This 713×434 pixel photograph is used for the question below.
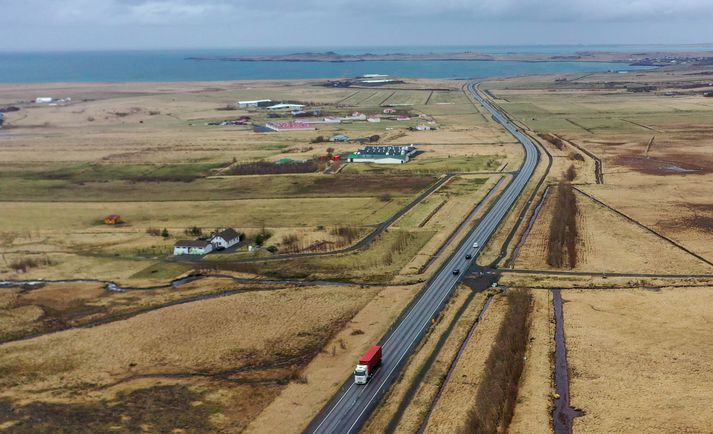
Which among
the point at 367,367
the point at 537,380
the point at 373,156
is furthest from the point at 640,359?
the point at 373,156

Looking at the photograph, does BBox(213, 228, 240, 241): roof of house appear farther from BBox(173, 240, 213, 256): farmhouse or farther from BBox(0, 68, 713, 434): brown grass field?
BBox(173, 240, 213, 256): farmhouse

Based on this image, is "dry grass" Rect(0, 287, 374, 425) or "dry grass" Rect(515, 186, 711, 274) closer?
"dry grass" Rect(0, 287, 374, 425)

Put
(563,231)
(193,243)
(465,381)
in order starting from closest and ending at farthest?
(465,381), (193,243), (563,231)

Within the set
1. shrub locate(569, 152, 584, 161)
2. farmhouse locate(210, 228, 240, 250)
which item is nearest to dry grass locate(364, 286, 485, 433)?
farmhouse locate(210, 228, 240, 250)

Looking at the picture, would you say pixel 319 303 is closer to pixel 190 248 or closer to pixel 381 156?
pixel 190 248

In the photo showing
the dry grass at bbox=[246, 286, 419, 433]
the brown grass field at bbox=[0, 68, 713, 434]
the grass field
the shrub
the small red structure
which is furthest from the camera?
the shrub
